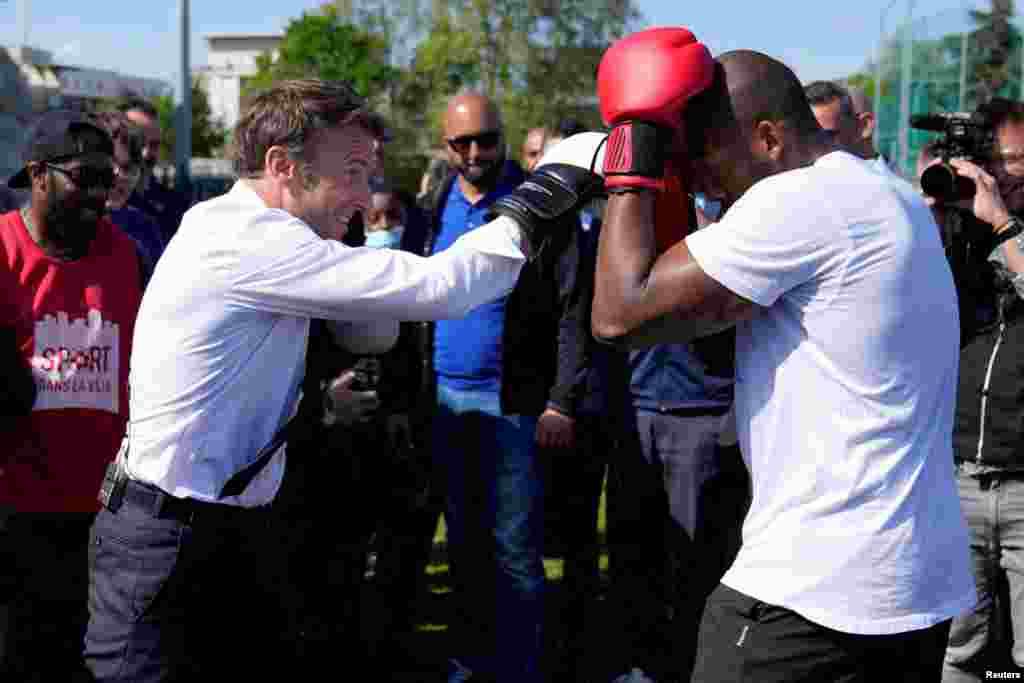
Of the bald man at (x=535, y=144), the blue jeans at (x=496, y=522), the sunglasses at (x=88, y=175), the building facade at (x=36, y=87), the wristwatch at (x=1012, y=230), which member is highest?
the building facade at (x=36, y=87)

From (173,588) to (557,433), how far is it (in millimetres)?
2213

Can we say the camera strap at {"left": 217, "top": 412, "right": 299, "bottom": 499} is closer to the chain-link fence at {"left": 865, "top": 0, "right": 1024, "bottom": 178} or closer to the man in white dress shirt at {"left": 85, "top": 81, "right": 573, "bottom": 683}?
the man in white dress shirt at {"left": 85, "top": 81, "right": 573, "bottom": 683}

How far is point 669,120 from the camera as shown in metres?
2.25

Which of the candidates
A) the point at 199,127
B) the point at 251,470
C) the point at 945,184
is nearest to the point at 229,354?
the point at 251,470

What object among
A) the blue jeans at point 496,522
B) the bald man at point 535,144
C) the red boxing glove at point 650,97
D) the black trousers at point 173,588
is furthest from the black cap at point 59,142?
the bald man at point 535,144

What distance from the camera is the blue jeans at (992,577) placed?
4.07 m

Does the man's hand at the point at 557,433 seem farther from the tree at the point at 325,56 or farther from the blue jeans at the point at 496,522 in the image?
the tree at the point at 325,56

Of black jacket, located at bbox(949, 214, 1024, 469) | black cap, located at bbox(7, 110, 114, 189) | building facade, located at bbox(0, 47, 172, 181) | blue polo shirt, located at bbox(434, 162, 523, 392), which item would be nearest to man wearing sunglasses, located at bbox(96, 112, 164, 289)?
black cap, located at bbox(7, 110, 114, 189)

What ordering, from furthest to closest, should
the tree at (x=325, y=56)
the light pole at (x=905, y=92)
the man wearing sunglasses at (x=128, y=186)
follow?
the tree at (x=325, y=56) → the light pole at (x=905, y=92) → the man wearing sunglasses at (x=128, y=186)

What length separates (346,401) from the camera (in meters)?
4.88

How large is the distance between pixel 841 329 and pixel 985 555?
2.32 metres

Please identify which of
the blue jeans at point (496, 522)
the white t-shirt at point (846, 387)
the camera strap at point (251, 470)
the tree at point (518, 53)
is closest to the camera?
the white t-shirt at point (846, 387)

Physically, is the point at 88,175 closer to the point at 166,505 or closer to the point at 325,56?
the point at 166,505

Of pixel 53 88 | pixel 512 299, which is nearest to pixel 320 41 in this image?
pixel 53 88
